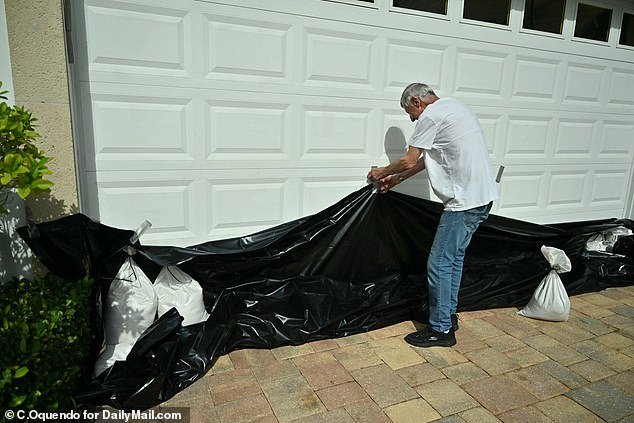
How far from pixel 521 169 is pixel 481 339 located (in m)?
1.90

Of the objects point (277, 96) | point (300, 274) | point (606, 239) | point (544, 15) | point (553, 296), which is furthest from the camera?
point (606, 239)

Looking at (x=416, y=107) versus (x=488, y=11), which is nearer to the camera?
(x=416, y=107)

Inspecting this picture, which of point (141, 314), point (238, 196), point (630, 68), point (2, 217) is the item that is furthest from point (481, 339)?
point (630, 68)

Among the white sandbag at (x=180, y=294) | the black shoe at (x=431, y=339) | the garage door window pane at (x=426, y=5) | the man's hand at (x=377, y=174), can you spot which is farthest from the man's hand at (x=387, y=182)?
the white sandbag at (x=180, y=294)

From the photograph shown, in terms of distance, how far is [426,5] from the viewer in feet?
11.5

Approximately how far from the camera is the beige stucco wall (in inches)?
88.4

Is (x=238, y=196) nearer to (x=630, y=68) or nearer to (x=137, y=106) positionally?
(x=137, y=106)

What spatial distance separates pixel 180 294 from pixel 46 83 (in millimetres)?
1448

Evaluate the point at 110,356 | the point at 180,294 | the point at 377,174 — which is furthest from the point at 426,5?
the point at 110,356

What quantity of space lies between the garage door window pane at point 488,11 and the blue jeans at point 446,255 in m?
1.79

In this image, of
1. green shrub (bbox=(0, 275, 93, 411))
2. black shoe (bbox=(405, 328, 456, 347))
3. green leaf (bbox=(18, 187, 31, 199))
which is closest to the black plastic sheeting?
green shrub (bbox=(0, 275, 93, 411))

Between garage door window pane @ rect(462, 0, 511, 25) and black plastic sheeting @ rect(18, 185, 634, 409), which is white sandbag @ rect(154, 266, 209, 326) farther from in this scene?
→ garage door window pane @ rect(462, 0, 511, 25)

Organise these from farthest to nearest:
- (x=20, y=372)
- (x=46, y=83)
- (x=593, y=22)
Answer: (x=593, y=22) < (x=46, y=83) < (x=20, y=372)

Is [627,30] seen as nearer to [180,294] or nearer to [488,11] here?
[488,11]
